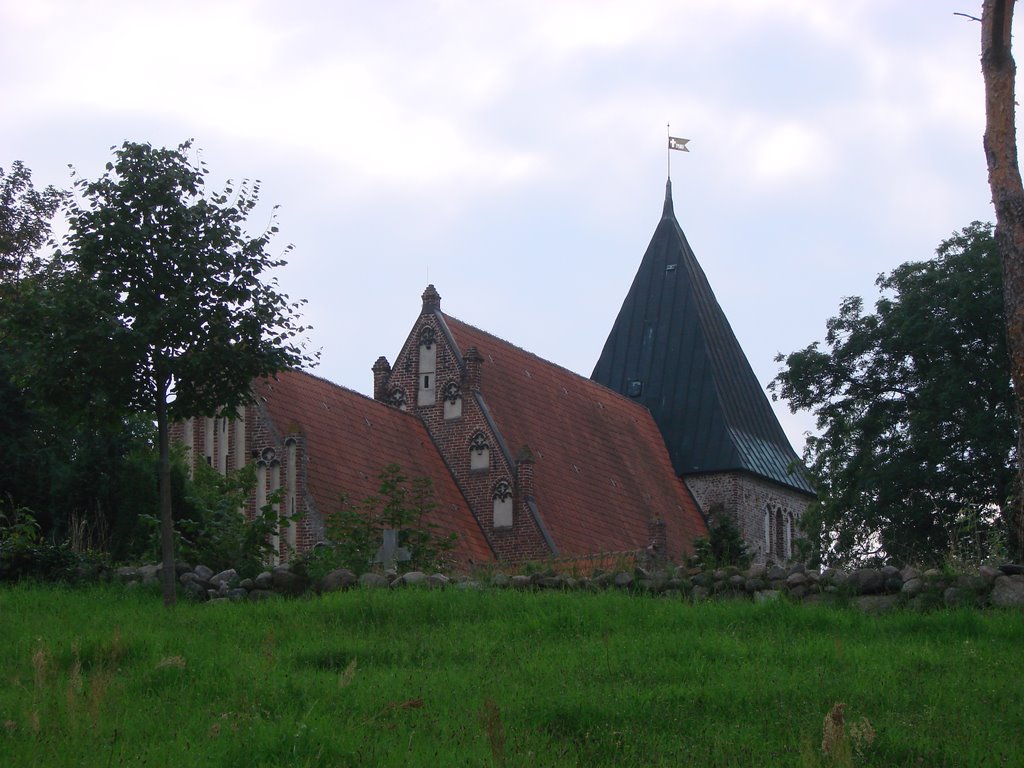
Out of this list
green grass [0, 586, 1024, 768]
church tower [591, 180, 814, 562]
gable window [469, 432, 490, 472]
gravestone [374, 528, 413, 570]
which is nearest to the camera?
green grass [0, 586, 1024, 768]

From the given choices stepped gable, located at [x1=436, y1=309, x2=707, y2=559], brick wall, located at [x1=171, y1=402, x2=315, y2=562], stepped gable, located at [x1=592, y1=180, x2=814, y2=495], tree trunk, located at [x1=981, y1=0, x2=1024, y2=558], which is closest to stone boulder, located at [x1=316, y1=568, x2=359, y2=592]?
tree trunk, located at [x1=981, y1=0, x2=1024, y2=558]

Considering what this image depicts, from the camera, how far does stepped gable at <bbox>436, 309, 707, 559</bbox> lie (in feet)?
107

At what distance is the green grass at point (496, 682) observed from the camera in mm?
8633

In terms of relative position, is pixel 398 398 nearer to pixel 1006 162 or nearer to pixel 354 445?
pixel 354 445

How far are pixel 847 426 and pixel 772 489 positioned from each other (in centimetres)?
1518

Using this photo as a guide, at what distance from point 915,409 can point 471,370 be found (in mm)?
10377

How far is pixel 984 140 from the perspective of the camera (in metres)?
14.8

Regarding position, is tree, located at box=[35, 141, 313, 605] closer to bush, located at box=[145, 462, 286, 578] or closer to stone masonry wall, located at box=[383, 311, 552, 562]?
bush, located at box=[145, 462, 286, 578]

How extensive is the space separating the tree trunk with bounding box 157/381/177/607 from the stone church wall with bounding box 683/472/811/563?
26935mm

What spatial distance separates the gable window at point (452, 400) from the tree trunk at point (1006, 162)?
19.5 m

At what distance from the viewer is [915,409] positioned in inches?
1086

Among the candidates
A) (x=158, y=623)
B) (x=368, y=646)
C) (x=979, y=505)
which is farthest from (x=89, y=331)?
(x=979, y=505)

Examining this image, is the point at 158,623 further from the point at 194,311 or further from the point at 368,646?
the point at 194,311

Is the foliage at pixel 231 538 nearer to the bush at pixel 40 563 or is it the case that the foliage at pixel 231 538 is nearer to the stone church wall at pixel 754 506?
the bush at pixel 40 563
